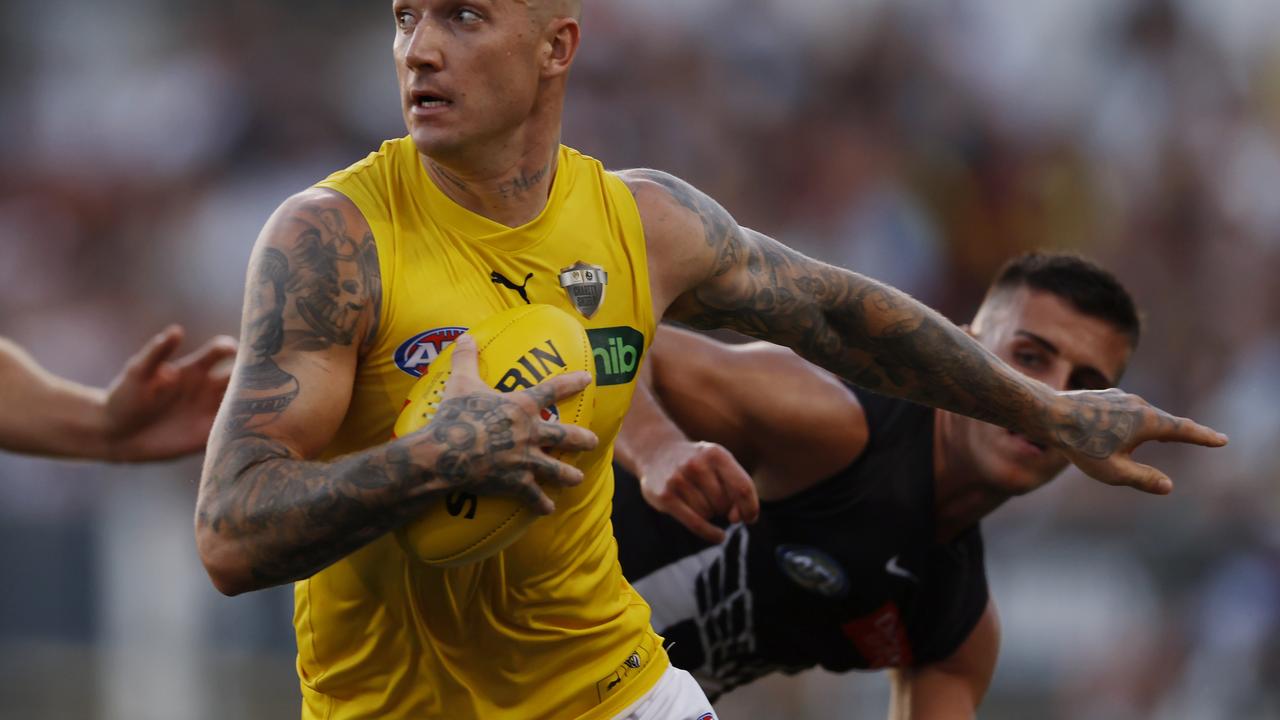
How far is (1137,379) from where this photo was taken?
9039 millimetres

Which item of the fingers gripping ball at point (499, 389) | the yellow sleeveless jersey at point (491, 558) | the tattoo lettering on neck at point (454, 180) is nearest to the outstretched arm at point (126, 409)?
the yellow sleeveless jersey at point (491, 558)

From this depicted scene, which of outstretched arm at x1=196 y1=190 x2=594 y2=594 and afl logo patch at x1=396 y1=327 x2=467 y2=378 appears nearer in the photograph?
outstretched arm at x1=196 y1=190 x2=594 y2=594

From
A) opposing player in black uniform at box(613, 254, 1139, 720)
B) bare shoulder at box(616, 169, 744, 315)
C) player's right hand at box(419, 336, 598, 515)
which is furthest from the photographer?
opposing player in black uniform at box(613, 254, 1139, 720)

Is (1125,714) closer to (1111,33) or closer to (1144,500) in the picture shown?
(1144,500)

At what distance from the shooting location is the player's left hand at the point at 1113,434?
12.4 feet

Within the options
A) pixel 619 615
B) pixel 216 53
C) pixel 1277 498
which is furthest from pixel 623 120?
pixel 619 615

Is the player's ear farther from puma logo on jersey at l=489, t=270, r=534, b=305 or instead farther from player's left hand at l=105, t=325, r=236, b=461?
player's left hand at l=105, t=325, r=236, b=461

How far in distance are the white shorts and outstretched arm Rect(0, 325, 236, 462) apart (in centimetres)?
170

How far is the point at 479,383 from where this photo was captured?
2748 millimetres

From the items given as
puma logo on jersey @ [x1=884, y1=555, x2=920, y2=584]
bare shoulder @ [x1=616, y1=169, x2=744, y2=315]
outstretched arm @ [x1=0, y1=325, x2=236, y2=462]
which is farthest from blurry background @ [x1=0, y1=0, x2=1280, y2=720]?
bare shoulder @ [x1=616, y1=169, x2=744, y2=315]

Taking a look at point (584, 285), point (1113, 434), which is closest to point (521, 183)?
point (584, 285)

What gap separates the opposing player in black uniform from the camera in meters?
4.64

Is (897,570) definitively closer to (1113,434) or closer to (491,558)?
(1113,434)

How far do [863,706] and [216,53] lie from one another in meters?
5.34
